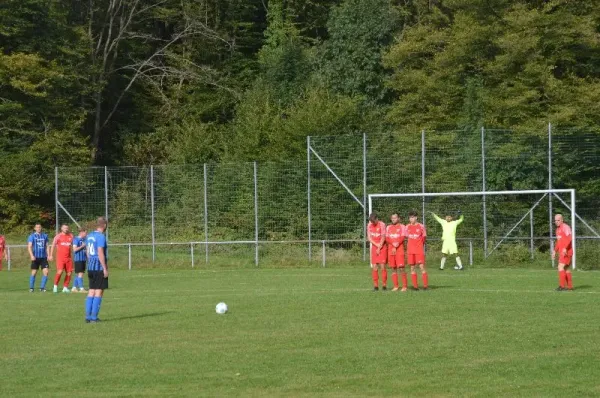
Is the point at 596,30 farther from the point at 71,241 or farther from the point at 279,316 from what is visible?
the point at 279,316

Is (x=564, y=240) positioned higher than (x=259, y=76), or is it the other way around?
(x=259, y=76)

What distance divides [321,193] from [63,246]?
13.4 metres

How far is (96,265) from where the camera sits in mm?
20719

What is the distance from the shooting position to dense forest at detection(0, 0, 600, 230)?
5256cm

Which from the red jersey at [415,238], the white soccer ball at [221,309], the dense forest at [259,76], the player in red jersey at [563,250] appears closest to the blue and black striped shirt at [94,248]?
the white soccer ball at [221,309]

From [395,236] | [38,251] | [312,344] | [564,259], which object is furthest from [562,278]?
[38,251]

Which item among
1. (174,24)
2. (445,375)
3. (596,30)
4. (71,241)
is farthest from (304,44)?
(445,375)

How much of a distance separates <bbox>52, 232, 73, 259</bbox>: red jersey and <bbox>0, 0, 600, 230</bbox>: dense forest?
2122 centimetres

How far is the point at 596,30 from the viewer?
177 feet

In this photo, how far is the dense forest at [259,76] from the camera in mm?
52562

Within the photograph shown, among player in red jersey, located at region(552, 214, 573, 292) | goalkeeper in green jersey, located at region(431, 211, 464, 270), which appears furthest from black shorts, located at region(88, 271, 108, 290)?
goalkeeper in green jersey, located at region(431, 211, 464, 270)

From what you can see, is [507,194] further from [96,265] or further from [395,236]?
[96,265]

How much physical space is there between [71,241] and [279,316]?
1196 centimetres

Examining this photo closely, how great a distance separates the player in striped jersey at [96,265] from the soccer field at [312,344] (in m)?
0.47
